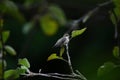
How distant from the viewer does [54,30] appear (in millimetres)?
2396

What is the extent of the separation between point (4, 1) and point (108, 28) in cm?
113

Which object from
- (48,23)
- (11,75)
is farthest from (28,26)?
(11,75)

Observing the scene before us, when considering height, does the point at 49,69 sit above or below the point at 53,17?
below

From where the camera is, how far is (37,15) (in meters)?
2.41

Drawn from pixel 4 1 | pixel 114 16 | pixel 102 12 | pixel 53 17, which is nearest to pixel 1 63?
pixel 114 16

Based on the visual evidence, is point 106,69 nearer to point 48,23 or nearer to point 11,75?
point 11,75

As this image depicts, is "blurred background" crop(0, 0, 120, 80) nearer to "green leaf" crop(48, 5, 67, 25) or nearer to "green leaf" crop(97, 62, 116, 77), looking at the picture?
"green leaf" crop(48, 5, 67, 25)

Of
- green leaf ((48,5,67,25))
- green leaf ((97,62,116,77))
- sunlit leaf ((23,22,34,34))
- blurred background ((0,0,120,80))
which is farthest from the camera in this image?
sunlit leaf ((23,22,34,34))

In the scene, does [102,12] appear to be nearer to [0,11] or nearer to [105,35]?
[0,11]

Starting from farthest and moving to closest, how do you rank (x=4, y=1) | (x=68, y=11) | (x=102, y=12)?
(x=68, y=11) → (x=102, y=12) → (x=4, y=1)

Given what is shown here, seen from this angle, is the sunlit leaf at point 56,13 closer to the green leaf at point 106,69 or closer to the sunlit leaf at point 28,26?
the sunlit leaf at point 28,26

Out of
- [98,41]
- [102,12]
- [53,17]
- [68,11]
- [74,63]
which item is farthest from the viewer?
[68,11]

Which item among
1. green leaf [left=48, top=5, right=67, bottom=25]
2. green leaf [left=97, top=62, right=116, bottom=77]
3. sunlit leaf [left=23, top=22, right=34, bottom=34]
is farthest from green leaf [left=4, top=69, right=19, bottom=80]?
sunlit leaf [left=23, top=22, right=34, bottom=34]

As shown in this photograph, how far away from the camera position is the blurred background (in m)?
2.03
